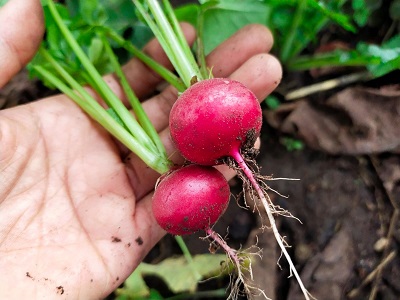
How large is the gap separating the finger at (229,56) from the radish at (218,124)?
541mm

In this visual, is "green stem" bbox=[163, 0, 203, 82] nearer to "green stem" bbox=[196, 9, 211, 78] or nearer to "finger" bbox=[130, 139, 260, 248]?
"green stem" bbox=[196, 9, 211, 78]

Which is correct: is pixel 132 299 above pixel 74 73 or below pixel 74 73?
below

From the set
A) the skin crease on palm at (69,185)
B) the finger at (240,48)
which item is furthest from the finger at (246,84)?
the finger at (240,48)

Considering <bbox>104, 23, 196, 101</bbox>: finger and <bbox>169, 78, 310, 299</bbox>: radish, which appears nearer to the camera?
<bbox>169, 78, 310, 299</bbox>: radish

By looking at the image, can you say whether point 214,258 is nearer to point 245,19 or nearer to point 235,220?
point 235,220

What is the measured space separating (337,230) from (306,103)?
67 cm

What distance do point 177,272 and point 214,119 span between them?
0.97 meters

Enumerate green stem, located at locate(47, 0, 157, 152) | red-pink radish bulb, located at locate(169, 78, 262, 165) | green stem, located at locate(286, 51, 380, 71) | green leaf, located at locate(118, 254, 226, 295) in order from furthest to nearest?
green leaf, located at locate(118, 254, 226, 295), green stem, located at locate(286, 51, 380, 71), green stem, located at locate(47, 0, 157, 152), red-pink radish bulb, located at locate(169, 78, 262, 165)

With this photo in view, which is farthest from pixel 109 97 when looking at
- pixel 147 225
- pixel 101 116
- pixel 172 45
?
pixel 147 225

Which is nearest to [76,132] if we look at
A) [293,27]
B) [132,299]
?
[132,299]

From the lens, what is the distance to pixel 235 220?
2287mm

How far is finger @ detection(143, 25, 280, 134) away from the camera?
2023 mm

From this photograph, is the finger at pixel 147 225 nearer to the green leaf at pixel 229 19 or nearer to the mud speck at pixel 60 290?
the mud speck at pixel 60 290

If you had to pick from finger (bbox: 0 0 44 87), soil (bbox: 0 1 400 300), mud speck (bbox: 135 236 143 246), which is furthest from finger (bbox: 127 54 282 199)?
finger (bbox: 0 0 44 87)
